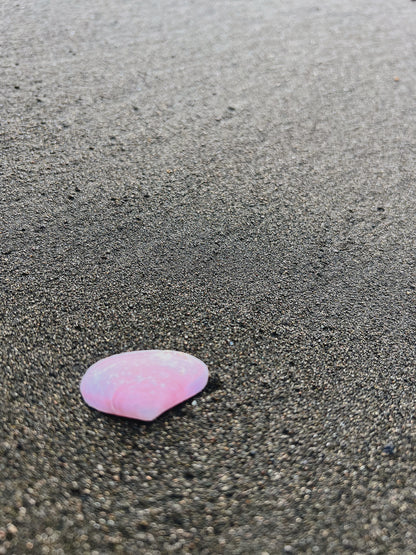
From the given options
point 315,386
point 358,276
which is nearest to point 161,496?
point 315,386

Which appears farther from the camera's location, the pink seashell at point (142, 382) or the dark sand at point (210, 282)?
the pink seashell at point (142, 382)

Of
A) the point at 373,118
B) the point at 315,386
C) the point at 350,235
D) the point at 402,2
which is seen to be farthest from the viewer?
the point at 402,2

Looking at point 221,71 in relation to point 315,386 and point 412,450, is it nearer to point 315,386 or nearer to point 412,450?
point 315,386

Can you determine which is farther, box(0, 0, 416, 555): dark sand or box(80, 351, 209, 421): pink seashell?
box(80, 351, 209, 421): pink seashell

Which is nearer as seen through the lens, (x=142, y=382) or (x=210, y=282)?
(x=142, y=382)
